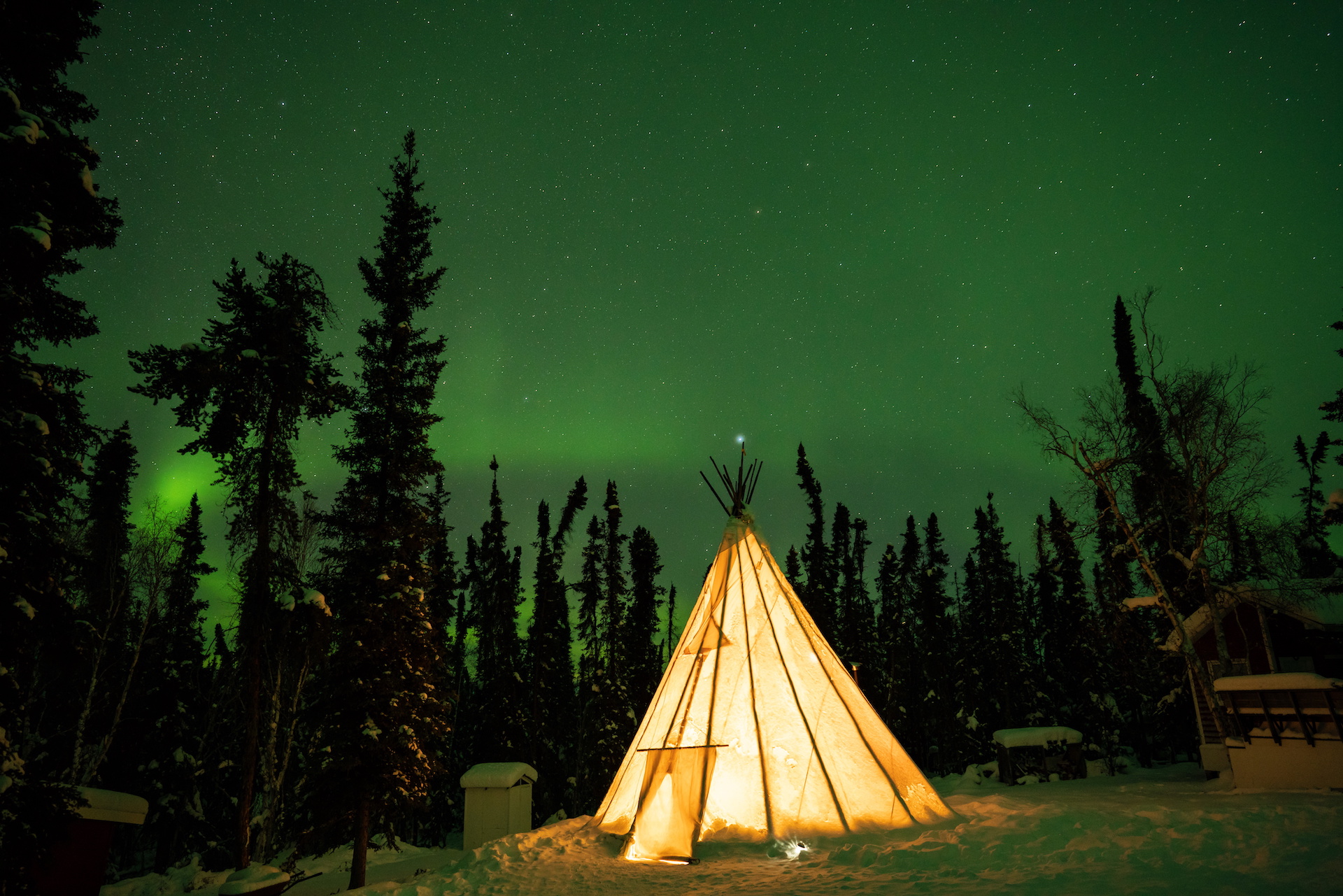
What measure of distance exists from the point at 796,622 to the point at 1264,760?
320 inches

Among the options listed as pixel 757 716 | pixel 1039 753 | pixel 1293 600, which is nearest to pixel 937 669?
pixel 1039 753

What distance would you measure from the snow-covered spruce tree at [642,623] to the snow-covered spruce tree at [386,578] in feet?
51.6

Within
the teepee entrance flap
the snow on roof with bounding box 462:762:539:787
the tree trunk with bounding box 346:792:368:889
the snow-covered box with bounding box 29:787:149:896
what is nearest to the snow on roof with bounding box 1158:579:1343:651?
the teepee entrance flap

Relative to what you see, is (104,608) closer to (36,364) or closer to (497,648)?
(36,364)

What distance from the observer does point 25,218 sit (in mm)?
7254

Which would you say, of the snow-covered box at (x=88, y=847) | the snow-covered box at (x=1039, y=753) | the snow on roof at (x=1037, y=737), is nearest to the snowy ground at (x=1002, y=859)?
the snow-covered box at (x=88, y=847)

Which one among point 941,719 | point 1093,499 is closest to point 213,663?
point 1093,499

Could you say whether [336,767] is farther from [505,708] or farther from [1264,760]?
[1264,760]

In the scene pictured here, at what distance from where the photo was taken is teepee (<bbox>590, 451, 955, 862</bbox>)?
877cm

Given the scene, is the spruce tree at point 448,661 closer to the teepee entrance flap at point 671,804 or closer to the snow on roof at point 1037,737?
the teepee entrance flap at point 671,804

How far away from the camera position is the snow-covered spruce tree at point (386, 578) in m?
12.4

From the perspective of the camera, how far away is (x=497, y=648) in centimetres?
2964

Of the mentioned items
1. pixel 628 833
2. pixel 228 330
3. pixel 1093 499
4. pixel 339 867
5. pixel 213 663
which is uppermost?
pixel 228 330

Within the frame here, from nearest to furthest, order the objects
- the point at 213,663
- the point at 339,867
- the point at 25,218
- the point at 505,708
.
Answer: the point at 25,218
the point at 339,867
the point at 213,663
the point at 505,708
